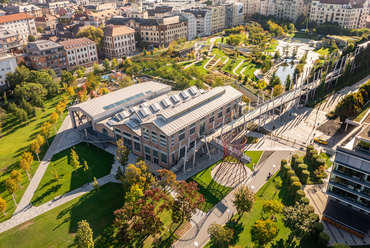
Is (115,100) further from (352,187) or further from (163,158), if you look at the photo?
(352,187)

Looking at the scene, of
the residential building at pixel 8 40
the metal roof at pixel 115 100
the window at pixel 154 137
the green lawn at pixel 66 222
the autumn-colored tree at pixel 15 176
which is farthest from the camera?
the residential building at pixel 8 40

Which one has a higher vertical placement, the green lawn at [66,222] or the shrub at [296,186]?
the shrub at [296,186]

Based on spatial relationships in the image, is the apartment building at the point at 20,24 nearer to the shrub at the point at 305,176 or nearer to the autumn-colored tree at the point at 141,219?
the autumn-colored tree at the point at 141,219

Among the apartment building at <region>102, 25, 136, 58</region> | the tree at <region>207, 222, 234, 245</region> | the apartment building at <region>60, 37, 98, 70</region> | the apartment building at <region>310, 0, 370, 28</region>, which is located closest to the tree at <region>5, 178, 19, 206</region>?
the tree at <region>207, 222, 234, 245</region>

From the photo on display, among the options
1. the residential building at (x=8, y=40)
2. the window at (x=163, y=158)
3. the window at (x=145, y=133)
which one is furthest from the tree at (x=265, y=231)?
the residential building at (x=8, y=40)

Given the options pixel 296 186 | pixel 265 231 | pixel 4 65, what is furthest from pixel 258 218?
pixel 4 65

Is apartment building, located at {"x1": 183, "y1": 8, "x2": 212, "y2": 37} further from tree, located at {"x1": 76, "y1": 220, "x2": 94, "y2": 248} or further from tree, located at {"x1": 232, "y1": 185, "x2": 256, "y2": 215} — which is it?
tree, located at {"x1": 76, "y1": 220, "x2": 94, "y2": 248}

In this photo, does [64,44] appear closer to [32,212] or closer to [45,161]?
[45,161]
